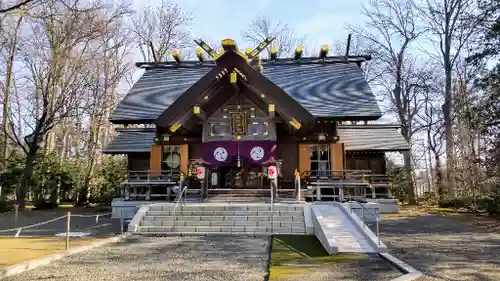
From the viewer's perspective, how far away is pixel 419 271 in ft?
19.9

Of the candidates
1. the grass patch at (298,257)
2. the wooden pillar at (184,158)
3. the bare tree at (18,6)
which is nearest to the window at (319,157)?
the wooden pillar at (184,158)

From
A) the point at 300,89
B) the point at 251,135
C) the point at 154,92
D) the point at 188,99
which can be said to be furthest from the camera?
the point at 154,92

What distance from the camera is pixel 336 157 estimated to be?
Answer: 55.8 ft

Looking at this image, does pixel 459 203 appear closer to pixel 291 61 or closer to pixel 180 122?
pixel 291 61

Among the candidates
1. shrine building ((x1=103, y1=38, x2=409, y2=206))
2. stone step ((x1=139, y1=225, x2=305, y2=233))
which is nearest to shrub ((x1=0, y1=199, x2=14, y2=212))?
shrine building ((x1=103, y1=38, x2=409, y2=206))

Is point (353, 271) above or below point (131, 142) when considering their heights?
below

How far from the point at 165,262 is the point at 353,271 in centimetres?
326

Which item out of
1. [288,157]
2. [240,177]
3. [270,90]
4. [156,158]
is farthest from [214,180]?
[270,90]

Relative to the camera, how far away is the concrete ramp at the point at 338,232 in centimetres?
826

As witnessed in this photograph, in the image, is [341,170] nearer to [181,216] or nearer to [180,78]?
[181,216]

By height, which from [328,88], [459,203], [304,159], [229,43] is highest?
[229,43]

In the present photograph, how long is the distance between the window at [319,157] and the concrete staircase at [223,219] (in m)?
5.25

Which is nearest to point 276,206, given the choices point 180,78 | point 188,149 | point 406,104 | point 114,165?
point 188,149

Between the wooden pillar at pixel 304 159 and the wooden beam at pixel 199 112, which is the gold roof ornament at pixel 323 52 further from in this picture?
the wooden beam at pixel 199 112
